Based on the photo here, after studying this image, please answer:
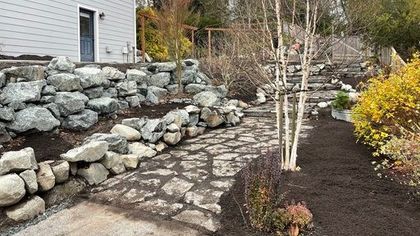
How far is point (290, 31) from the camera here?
420cm

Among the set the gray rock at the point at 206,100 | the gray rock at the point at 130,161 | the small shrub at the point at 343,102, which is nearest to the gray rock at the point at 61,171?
the gray rock at the point at 130,161

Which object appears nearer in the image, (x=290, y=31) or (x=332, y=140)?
(x=290, y=31)

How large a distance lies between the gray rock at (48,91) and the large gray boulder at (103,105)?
0.57 meters

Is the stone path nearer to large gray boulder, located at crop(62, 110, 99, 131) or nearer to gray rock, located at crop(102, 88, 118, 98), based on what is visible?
large gray boulder, located at crop(62, 110, 99, 131)

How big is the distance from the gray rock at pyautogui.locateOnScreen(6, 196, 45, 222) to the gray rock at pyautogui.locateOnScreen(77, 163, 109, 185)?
1.97 ft

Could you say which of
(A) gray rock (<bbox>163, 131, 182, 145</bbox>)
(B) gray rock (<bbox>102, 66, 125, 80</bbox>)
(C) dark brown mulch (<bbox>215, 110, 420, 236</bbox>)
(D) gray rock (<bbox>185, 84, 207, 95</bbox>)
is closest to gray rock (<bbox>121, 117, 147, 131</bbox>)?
(A) gray rock (<bbox>163, 131, 182, 145</bbox>)

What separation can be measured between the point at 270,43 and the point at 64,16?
7173mm

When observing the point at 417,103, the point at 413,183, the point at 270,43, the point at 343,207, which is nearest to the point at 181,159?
the point at 270,43

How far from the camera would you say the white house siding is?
7827 millimetres

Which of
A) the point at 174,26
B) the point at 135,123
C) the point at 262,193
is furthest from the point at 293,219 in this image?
the point at 174,26

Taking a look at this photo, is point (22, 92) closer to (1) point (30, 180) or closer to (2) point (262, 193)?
(1) point (30, 180)

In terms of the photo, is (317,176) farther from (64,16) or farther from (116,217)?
Answer: (64,16)

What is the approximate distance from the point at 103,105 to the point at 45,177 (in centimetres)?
233

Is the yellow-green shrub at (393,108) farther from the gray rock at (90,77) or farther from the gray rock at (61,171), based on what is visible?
the gray rock at (90,77)
